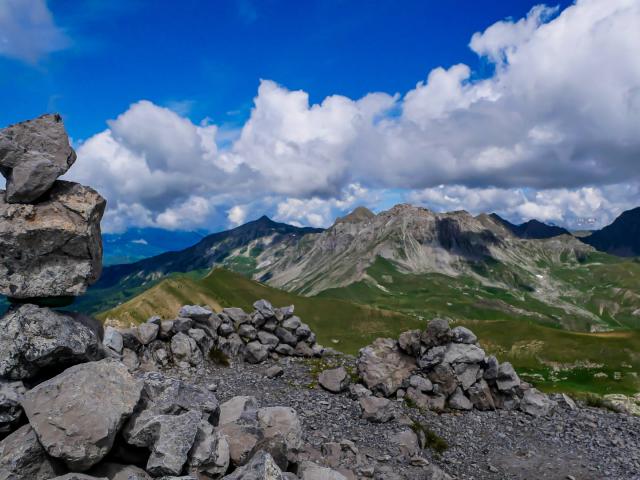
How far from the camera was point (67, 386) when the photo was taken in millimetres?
17531

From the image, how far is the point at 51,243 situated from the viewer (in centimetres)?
1975

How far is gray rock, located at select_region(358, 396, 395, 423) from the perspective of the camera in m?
35.3

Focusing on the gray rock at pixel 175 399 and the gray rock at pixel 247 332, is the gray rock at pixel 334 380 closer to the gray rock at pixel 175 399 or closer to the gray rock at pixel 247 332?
the gray rock at pixel 247 332

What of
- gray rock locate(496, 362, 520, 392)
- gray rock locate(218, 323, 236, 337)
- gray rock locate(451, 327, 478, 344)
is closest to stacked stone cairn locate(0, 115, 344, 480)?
gray rock locate(218, 323, 236, 337)

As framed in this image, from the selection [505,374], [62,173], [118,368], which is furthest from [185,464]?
[505,374]

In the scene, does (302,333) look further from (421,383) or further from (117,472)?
(117,472)

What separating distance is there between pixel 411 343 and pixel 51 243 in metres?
37.2

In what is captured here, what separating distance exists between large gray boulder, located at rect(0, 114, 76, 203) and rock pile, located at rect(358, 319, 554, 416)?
109 ft

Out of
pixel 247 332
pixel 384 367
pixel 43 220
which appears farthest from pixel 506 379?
pixel 43 220

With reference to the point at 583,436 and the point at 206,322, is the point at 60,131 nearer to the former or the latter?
the point at 206,322

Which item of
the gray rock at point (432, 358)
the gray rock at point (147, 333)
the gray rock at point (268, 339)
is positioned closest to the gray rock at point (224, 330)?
the gray rock at point (268, 339)

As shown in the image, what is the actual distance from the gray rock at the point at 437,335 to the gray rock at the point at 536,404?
9116mm

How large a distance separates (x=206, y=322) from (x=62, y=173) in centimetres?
→ 3160

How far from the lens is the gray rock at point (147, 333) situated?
1711 inches
